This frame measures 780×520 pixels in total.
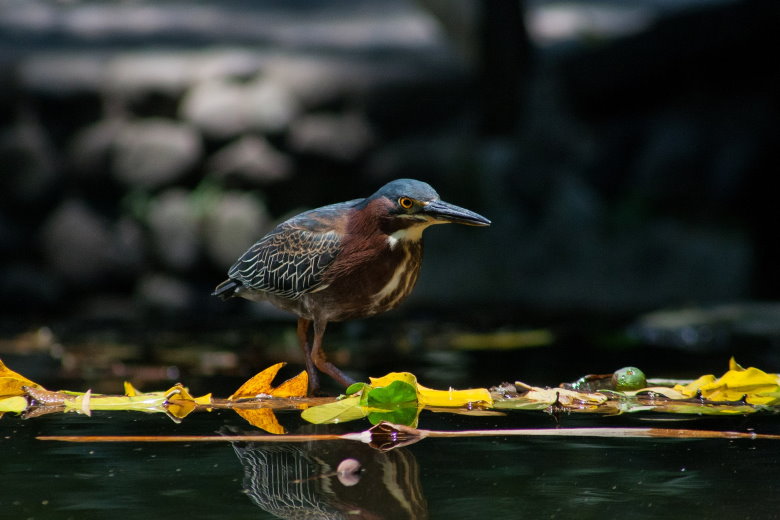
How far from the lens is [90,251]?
8.91 meters

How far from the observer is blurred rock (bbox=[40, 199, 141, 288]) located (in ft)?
29.2

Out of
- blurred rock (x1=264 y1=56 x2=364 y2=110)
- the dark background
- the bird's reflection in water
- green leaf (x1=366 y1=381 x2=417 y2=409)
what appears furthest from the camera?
blurred rock (x1=264 y1=56 x2=364 y2=110)

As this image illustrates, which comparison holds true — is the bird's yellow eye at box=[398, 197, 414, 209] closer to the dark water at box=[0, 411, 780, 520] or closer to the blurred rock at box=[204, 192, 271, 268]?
the dark water at box=[0, 411, 780, 520]

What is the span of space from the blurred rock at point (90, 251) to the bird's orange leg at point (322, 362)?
478 centimetres

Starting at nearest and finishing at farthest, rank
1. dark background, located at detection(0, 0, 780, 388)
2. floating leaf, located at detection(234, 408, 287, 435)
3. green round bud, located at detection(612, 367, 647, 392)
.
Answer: floating leaf, located at detection(234, 408, 287, 435)
green round bud, located at detection(612, 367, 647, 392)
dark background, located at detection(0, 0, 780, 388)

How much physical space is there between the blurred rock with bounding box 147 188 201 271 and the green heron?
14.6 feet

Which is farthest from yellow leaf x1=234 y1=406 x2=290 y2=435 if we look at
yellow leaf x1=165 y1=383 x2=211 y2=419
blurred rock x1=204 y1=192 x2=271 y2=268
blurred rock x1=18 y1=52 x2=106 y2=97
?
blurred rock x1=18 y1=52 x2=106 y2=97

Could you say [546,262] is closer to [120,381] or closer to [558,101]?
[558,101]

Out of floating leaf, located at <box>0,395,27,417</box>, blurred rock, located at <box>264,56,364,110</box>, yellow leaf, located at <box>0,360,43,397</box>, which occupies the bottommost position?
floating leaf, located at <box>0,395,27,417</box>

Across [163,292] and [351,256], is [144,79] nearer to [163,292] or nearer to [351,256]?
[163,292]

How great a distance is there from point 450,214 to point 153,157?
5674mm

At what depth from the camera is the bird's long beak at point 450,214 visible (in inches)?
146

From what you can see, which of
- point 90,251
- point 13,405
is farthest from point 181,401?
point 90,251

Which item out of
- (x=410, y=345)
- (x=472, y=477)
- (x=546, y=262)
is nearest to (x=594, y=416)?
(x=472, y=477)
